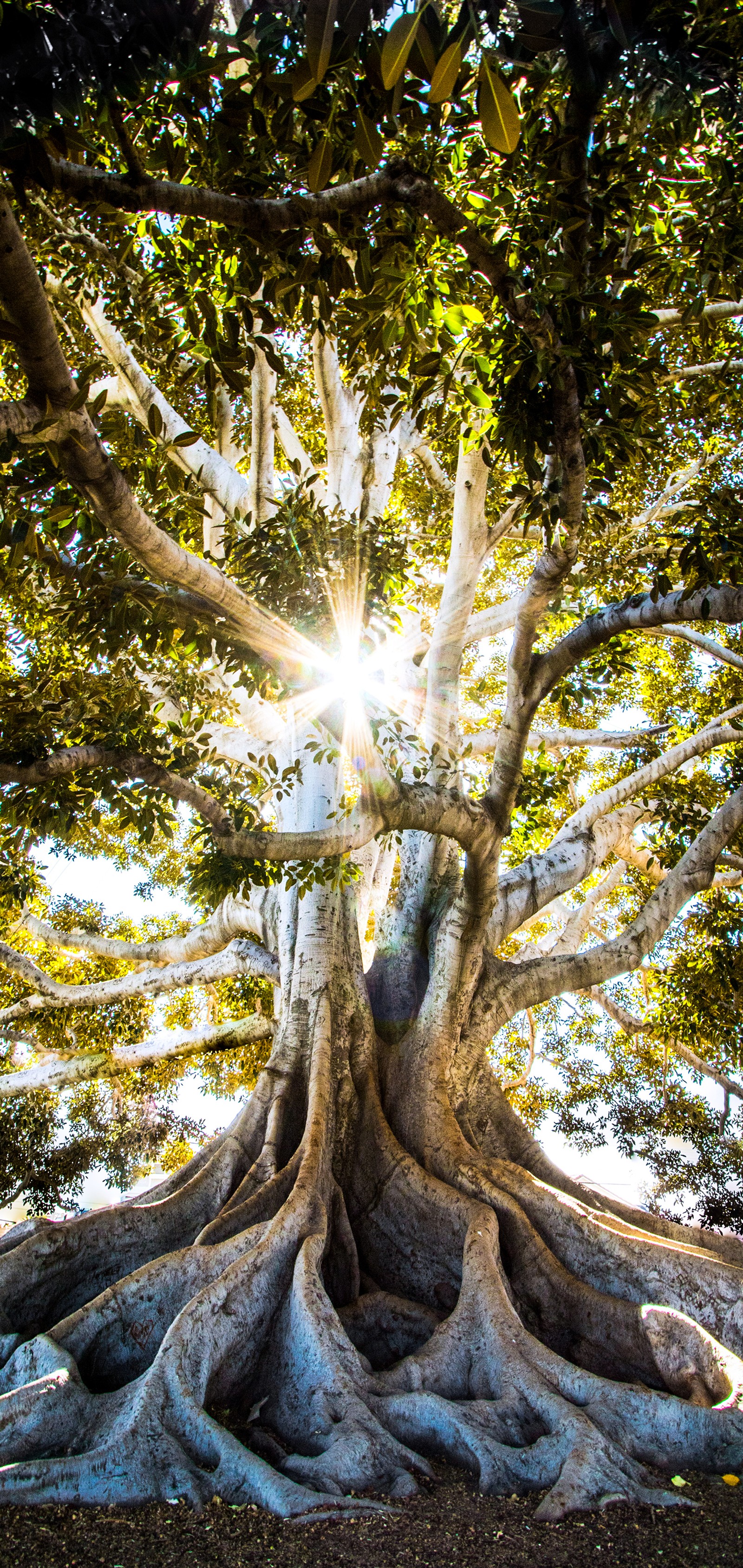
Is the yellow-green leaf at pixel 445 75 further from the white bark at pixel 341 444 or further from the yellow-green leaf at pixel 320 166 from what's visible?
the white bark at pixel 341 444

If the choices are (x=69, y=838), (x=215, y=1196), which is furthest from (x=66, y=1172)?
(x=69, y=838)

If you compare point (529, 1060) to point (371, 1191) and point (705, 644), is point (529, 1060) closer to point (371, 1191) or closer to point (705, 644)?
point (371, 1191)

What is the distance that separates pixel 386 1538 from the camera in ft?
7.91

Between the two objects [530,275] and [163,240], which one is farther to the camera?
[163,240]

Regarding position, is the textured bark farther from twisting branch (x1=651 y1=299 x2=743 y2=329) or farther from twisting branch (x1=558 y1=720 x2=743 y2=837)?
twisting branch (x1=651 y1=299 x2=743 y2=329)

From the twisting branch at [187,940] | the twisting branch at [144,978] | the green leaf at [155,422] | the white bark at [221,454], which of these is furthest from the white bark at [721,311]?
the twisting branch at [144,978]

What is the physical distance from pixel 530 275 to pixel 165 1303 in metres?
4.38

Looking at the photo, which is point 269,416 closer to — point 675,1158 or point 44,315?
point 44,315

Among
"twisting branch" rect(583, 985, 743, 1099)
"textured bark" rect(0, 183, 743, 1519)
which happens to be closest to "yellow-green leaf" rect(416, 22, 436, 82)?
"textured bark" rect(0, 183, 743, 1519)

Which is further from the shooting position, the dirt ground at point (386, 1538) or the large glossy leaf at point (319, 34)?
the dirt ground at point (386, 1538)

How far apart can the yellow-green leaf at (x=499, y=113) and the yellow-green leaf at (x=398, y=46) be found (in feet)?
0.44

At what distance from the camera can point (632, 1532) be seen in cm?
252

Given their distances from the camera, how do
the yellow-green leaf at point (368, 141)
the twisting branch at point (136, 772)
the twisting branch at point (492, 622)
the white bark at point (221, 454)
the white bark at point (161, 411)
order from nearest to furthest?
1. the yellow-green leaf at point (368, 141)
2. the twisting branch at point (136, 772)
3. the white bark at point (161, 411)
4. the white bark at point (221, 454)
5. the twisting branch at point (492, 622)

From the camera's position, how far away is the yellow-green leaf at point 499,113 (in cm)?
120
